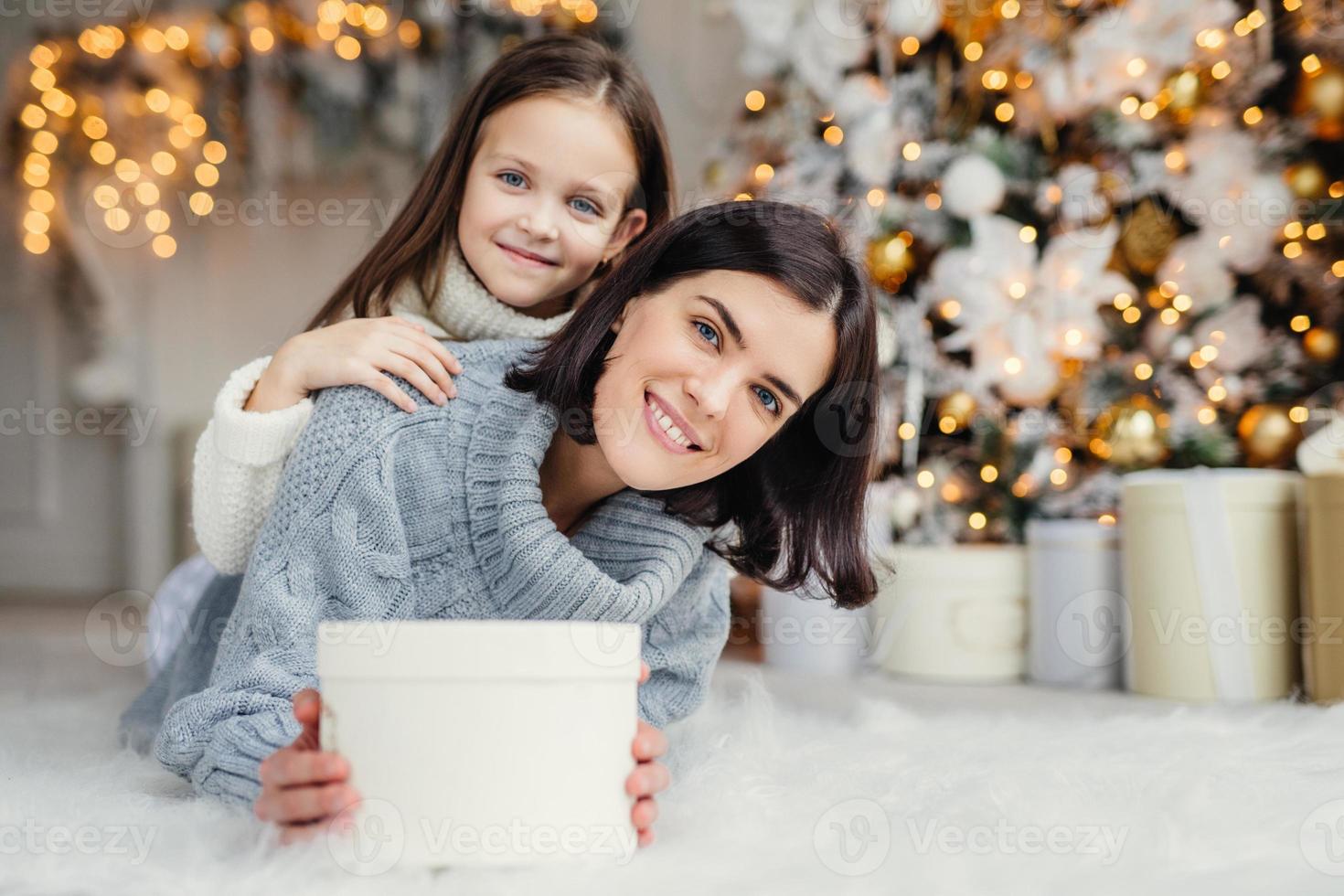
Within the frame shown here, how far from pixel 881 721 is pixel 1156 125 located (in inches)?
42.1

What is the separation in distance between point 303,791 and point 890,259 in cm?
140

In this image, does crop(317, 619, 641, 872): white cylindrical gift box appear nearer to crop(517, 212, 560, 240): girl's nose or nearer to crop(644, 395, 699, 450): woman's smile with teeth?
crop(644, 395, 699, 450): woman's smile with teeth

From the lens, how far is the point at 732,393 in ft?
2.72

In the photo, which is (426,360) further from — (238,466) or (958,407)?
(958,407)

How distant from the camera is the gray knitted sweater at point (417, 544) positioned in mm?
778

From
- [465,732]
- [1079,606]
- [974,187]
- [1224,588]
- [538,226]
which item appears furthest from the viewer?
[974,187]

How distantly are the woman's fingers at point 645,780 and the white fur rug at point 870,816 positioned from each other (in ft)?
0.13

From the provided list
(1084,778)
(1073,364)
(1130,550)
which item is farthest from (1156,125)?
(1084,778)

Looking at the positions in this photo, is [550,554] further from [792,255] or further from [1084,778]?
[1084,778]

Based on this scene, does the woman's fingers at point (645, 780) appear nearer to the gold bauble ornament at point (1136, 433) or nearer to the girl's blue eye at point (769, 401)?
the girl's blue eye at point (769, 401)

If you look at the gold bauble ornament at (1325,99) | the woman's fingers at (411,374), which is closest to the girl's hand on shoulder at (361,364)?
the woman's fingers at (411,374)

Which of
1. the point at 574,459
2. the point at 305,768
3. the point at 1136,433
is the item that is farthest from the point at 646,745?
the point at 1136,433

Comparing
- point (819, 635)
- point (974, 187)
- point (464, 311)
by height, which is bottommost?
point (819, 635)

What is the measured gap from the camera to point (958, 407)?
1.76 metres
